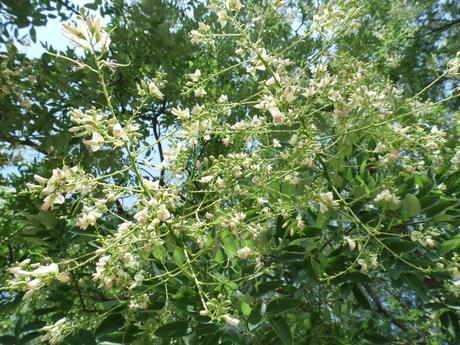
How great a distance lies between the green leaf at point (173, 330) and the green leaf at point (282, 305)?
21 centimetres

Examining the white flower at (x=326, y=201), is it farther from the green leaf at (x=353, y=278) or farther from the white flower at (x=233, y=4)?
the white flower at (x=233, y=4)

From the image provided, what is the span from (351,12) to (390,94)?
0.32 m

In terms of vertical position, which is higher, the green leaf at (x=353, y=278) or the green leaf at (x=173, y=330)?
the green leaf at (x=173, y=330)

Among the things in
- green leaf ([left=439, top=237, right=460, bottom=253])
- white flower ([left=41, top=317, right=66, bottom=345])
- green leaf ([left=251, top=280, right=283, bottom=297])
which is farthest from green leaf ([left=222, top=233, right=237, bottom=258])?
green leaf ([left=439, top=237, right=460, bottom=253])

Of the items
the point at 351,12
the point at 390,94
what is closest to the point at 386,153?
the point at 390,94

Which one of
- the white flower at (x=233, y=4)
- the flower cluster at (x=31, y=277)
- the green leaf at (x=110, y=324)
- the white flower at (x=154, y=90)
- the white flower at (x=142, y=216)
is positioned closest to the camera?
the flower cluster at (x=31, y=277)

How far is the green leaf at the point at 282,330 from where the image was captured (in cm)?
107

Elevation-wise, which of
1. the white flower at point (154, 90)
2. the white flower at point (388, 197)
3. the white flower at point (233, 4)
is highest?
the white flower at point (233, 4)

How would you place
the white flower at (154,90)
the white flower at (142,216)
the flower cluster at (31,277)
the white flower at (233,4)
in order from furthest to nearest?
the white flower at (233,4) → the white flower at (154,90) → the white flower at (142,216) → the flower cluster at (31,277)

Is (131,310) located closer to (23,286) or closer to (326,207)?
(23,286)

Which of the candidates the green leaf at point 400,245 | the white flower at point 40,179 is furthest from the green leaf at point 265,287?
the white flower at point 40,179

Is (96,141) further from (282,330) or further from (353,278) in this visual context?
(353,278)

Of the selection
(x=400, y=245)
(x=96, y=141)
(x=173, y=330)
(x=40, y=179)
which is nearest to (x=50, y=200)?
(x=40, y=179)

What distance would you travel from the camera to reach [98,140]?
92 centimetres
